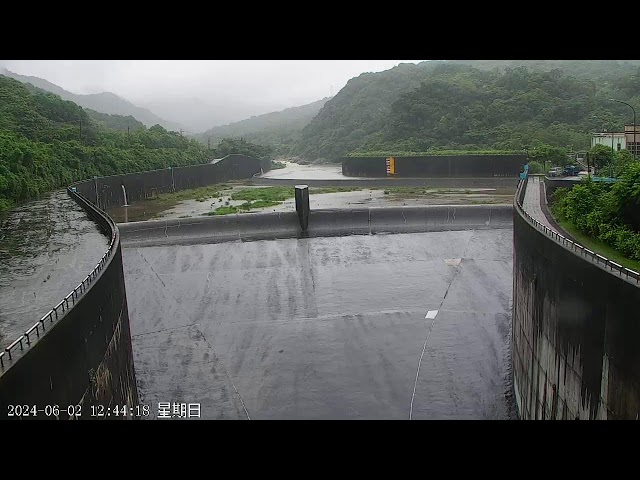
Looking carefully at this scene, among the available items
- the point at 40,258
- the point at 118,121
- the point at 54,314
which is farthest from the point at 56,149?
the point at 118,121

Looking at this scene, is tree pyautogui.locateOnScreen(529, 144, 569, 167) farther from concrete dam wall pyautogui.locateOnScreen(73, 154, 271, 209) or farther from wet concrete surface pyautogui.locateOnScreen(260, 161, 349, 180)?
concrete dam wall pyautogui.locateOnScreen(73, 154, 271, 209)

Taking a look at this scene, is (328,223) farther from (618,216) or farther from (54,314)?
(54,314)

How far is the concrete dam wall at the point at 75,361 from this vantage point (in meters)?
6.18

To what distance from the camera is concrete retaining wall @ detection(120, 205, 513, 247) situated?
30828 millimetres

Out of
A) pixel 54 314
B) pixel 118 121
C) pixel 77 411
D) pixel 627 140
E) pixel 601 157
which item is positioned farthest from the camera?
pixel 118 121

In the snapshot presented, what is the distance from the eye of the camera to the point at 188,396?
14.3m

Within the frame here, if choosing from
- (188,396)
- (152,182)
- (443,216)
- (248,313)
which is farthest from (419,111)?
(188,396)

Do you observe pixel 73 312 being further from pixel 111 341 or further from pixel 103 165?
pixel 103 165

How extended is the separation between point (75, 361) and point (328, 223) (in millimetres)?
24942

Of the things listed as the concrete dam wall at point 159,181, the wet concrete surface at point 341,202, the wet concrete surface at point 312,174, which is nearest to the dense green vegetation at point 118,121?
the wet concrete surface at point 312,174

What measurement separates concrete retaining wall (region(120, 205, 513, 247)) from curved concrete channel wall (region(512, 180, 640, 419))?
1782 cm

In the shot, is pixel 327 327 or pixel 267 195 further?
pixel 267 195

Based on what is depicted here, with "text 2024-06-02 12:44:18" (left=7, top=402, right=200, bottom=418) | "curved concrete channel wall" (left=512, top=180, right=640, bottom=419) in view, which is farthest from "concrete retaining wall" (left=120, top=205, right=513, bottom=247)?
"text 2024-06-02 12:44:18" (left=7, top=402, right=200, bottom=418)

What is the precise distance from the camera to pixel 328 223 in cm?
3256
